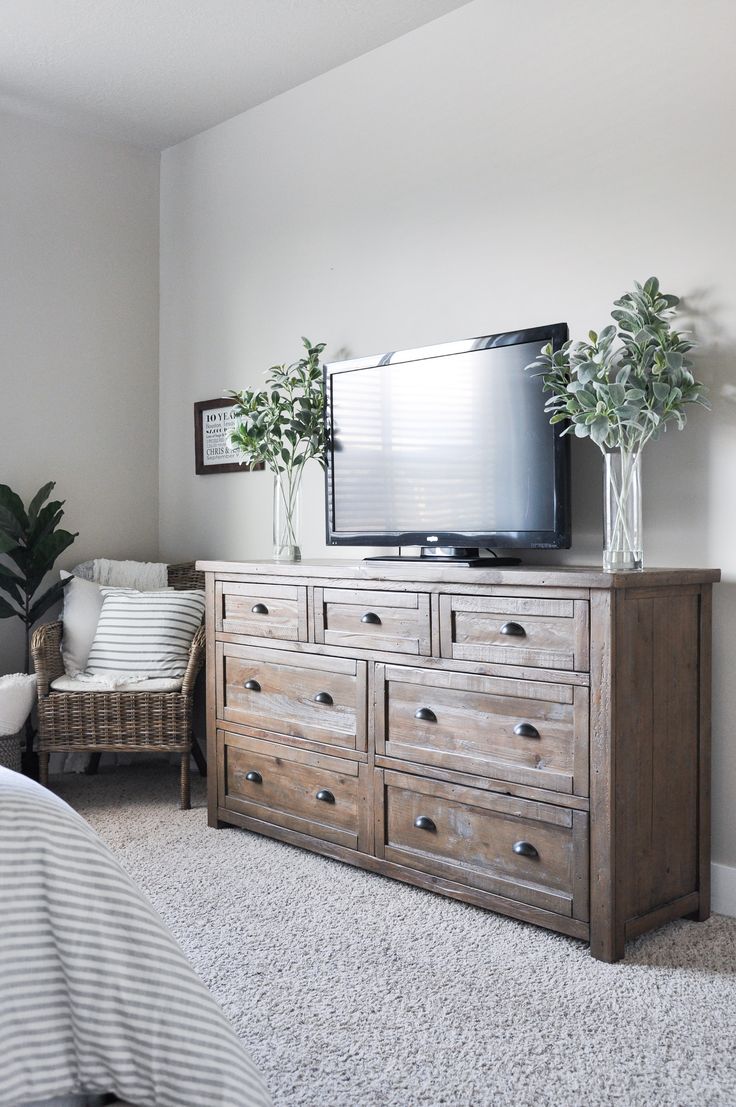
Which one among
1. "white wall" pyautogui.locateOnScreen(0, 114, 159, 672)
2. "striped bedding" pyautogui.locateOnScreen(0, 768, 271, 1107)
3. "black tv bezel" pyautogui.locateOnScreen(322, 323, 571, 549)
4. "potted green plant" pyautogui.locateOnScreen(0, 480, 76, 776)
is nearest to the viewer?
"striped bedding" pyautogui.locateOnScreen(0, 768, 271, 1107)

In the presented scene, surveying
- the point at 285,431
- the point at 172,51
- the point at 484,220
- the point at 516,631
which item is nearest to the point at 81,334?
the point at 172,51

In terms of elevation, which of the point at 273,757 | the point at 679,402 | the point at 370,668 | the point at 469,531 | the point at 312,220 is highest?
the point at 312,220

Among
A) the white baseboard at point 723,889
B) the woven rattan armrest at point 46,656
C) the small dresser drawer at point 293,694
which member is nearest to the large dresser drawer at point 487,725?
the small dresser drawer at point 293,694

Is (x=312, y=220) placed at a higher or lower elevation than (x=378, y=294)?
higher

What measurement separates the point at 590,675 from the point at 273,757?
123cm

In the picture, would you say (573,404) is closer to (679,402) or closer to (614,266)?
(679,402)

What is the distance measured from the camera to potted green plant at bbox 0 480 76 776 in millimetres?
3818

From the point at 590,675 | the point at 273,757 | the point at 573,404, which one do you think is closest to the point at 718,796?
the point at 590,675

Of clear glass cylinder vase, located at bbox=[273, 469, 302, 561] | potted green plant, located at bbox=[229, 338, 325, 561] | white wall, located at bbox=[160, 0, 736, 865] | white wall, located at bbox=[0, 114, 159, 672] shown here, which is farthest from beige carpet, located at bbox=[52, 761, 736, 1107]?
white wall, located at bbox=[0, 114, 159, 672]

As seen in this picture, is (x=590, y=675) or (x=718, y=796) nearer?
(x=590, y=675)

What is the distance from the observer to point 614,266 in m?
2.73

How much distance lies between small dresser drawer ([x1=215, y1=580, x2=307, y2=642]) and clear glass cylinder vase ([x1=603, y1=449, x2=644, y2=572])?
3.21 feet

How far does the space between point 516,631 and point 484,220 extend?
1.44 m

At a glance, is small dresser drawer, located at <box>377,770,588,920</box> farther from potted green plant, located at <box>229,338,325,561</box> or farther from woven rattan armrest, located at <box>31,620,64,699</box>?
woven rattan armrest, located at <box>31,620,64,699</box>
